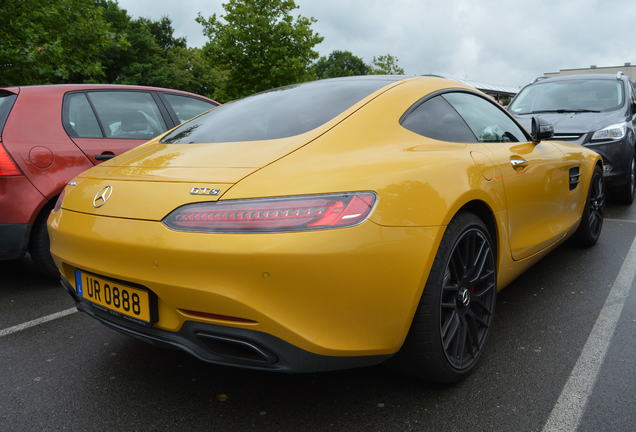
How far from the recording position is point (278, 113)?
2506 mm

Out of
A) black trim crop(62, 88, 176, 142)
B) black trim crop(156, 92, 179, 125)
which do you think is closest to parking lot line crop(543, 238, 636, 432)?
black trim crop(62, 88, 176, 142)

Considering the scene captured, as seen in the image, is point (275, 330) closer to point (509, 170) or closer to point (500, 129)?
point (509, 170)

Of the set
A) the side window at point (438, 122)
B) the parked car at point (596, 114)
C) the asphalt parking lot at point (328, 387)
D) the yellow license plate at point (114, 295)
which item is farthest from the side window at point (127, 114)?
the parked car at point (596, 114)

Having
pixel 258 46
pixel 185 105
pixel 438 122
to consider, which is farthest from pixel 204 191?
pixel 258 46

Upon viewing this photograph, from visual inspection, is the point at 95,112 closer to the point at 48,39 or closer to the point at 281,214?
the point at 281,214

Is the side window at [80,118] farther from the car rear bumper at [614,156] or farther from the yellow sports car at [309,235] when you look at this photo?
the car rear bumper at [614,156]

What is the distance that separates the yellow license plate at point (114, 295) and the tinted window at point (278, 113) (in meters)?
0.78

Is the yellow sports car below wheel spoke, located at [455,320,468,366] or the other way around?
the other way around

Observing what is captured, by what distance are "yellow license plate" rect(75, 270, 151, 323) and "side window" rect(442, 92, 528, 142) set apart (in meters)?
1.82

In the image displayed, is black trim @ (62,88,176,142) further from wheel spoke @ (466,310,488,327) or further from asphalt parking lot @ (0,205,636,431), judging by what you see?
wheel spoke @ (466,310,488,327)

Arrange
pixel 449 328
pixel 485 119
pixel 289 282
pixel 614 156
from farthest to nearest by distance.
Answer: pixel 614 156, pixel 485 119, pixel 449 328, pixel 289 282

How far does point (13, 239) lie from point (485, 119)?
10.3 feet

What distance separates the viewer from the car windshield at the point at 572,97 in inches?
267

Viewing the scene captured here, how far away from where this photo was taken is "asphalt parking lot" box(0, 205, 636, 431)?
2.03 m
